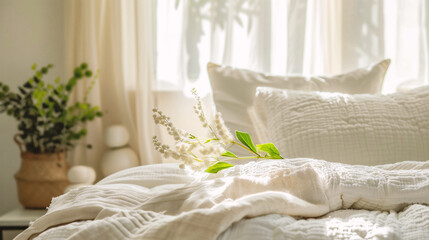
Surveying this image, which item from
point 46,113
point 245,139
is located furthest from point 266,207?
point 46,113

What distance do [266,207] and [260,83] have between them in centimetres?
124

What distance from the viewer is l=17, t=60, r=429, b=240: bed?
1053 millimetres

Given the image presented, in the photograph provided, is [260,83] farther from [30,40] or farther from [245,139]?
[30,40]

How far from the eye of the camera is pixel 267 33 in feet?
10.1

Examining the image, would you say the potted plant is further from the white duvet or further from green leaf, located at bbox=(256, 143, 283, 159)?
green leaf, located at bbox=(256, 143, 283, 159)

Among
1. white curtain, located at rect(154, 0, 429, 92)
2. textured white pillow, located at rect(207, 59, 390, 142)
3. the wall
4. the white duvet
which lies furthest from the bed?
the wall

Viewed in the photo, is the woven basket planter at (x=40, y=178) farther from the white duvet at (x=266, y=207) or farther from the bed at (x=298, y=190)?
the white duvet at (x=266, y=207)

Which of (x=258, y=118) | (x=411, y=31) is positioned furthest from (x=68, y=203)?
(x=411, y=31)

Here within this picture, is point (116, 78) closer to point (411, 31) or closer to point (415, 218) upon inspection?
point (411, 31)

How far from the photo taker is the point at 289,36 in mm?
3080

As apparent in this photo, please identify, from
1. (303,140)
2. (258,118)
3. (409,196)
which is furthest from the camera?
(258,118)

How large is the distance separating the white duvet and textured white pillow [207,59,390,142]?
0.79 meters

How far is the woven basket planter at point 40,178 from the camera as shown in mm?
2734

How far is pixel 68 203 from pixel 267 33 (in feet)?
6.17
